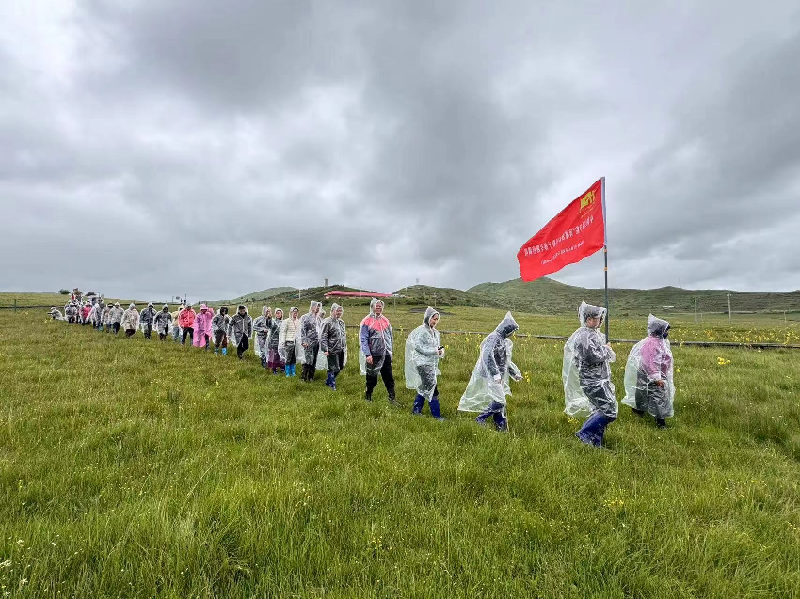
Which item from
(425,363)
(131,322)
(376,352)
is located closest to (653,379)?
(425,363)

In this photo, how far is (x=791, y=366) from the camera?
11.9 meters

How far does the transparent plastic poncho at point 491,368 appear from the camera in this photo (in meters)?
7.30

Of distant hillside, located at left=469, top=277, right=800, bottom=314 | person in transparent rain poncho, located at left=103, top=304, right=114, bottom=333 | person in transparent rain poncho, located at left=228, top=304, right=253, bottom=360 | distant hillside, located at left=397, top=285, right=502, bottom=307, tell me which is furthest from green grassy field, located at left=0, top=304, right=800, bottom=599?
distant hillside, located at left=469, top=277, right=800, bottom=314

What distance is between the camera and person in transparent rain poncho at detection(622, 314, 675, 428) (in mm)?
7387

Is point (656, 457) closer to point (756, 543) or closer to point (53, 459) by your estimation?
point (756, 543)

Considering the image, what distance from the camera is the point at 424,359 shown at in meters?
8.27

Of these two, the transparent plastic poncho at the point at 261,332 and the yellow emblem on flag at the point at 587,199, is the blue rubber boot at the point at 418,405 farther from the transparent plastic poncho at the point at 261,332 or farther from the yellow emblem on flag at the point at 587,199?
the transparent plastic poncho at the point at 261,332

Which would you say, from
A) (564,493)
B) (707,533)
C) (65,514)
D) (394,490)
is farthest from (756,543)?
(65,514)

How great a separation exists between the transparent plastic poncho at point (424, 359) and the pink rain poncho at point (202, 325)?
1376cm

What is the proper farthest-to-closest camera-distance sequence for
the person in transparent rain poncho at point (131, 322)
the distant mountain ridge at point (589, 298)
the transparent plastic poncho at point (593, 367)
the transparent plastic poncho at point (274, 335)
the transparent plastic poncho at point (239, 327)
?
1. the distant mountain ridge at point (589, 298)
2. the person in transparent rain poncho at point (131, 322)
3. the transparent plastic poncho at point (239, 327)
4. the transparent plastic poncho at point (274, 335)
5. the transparent plastic poncho at point (593, 367)

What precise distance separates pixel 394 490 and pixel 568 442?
354 centimetres

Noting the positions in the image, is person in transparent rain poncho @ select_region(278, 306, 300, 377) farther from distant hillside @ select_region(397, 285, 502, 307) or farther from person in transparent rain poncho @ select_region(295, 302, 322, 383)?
distant hillside @ select_region(397, 285, 502, 307)

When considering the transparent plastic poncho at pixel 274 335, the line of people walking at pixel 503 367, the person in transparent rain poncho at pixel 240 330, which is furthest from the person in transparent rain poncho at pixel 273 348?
the person in transparent rain poncho at pixel 240 330

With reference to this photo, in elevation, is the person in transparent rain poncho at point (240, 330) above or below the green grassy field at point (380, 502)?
above
